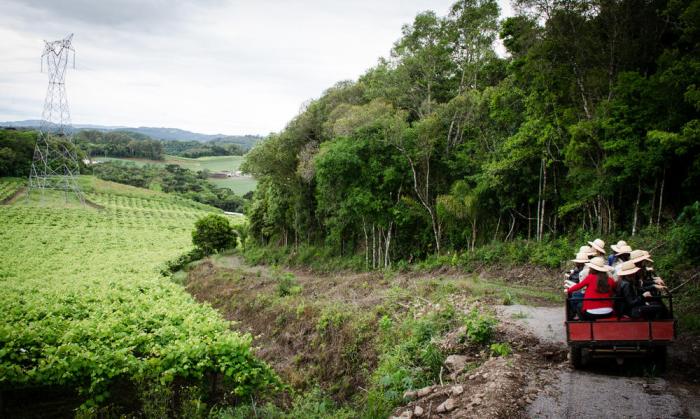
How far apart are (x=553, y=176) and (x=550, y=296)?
703cm

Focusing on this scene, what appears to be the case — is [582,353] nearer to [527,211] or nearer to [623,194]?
[623,194]

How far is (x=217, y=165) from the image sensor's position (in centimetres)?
14988

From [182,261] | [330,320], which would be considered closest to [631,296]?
[330,320]

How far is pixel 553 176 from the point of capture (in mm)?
18922

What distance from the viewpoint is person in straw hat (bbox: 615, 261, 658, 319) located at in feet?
22.7

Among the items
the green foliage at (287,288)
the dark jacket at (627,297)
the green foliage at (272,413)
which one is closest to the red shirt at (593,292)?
the dark jacket at (627,297)

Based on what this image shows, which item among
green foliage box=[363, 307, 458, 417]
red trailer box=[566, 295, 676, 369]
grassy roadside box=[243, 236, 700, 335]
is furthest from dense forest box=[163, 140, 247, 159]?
red trailer box=[566, 295, 676, 369]

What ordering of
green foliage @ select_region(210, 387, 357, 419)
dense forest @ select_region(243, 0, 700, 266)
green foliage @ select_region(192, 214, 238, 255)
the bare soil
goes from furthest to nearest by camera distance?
green foliage @ select_region(192, 214, 238, 255), dense forest @ select_region(243, 0, 700, 266), green foliage @ select_region(210, 387, 357, 419), the bare soil

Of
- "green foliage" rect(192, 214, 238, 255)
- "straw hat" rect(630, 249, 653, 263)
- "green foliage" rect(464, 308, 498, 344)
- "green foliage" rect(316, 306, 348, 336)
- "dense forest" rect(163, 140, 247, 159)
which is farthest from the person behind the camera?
"dense forest" rect(163, 140, 247, 159)

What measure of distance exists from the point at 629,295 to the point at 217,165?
152 metres

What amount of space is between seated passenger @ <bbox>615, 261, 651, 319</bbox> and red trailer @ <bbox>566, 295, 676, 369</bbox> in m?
0.16

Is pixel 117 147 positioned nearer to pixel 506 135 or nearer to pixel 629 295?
pixel 506 135

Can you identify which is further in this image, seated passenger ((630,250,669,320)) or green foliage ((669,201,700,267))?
green foliage ((669,201,700,267))

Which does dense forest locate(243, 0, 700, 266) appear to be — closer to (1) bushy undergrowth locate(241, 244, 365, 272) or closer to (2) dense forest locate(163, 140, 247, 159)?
(1) bushy undergrowth locate(241, 244, 365, 272)
